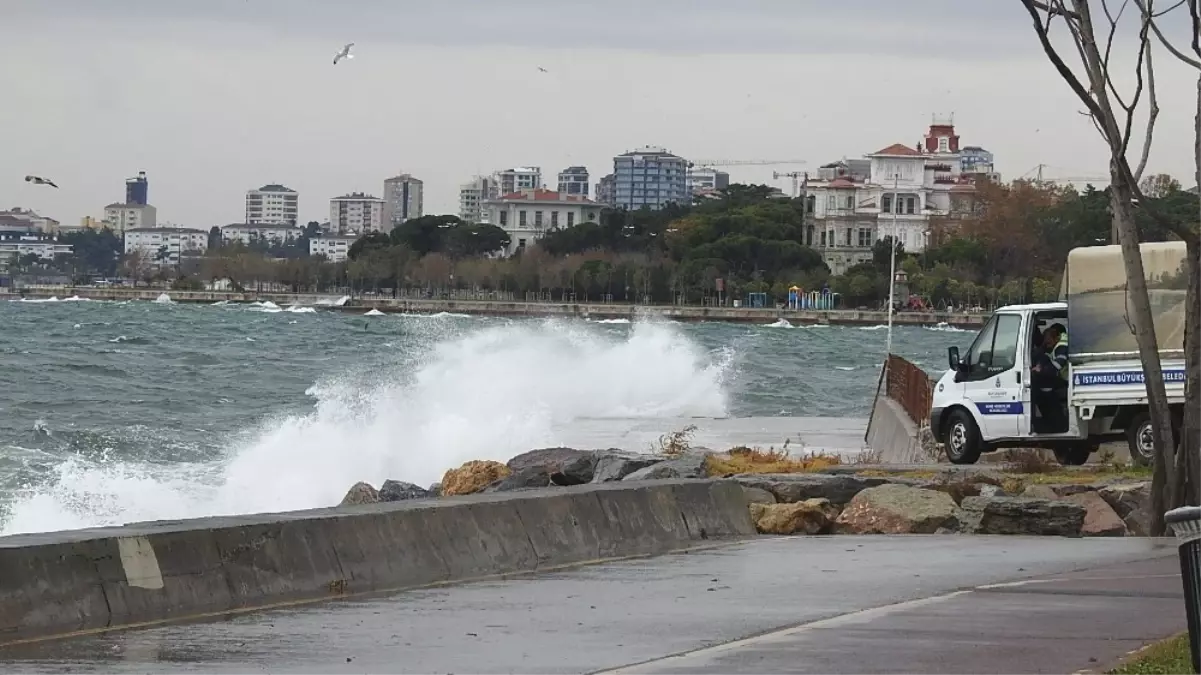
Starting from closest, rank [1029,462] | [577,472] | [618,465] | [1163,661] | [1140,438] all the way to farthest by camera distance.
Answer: [1163,661]
[618,465]
[577,472]
[1029,462]
[1140,438]

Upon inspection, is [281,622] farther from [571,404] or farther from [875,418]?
[571,404]

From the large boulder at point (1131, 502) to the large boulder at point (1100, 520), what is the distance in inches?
5.5

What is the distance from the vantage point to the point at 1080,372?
78.4ft

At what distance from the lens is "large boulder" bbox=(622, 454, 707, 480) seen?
62.1ft

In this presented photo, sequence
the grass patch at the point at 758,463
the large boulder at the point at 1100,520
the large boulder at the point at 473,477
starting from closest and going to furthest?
the large boulder at the point at 1100,520 < the large boulder at the point at 473,477 < the grass patch at the point at 758,463

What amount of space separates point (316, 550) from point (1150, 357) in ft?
27.0

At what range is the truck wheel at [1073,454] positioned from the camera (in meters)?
24.6

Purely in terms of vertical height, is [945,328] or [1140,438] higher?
[1140,438]

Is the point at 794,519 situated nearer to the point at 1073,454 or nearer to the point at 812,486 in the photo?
the point at 812,486

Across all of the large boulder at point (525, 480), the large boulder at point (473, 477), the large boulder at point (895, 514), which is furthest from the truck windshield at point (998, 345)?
the large boulder at point (895, 514)

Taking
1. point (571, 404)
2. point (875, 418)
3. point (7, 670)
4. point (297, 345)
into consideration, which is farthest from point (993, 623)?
point (297, 345)

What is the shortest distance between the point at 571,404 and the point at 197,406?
9.59 metres

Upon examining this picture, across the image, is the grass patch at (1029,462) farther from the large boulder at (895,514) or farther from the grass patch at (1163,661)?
the grass patch at (1163,661)

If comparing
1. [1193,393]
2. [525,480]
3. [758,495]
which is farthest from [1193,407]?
[525,480]
